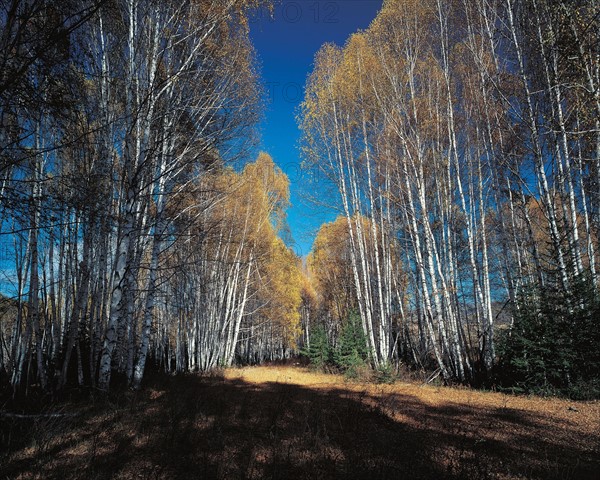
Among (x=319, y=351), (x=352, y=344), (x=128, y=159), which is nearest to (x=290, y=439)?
(x=128, y=159)

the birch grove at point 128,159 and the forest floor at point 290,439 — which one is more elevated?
the birch grove at point 128,159

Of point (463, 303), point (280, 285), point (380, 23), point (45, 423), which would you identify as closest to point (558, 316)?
point (463, 303)

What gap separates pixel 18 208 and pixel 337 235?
18.6 metres

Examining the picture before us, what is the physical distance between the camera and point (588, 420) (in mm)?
4465

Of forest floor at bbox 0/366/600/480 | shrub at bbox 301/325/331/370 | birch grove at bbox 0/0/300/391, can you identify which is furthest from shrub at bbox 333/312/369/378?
birch grove at bbox 0/0/300/391

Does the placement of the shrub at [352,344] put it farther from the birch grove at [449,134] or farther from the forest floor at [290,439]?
the forest floor at [290,439]

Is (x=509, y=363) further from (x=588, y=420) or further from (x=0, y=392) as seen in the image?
(x=0, y=392)

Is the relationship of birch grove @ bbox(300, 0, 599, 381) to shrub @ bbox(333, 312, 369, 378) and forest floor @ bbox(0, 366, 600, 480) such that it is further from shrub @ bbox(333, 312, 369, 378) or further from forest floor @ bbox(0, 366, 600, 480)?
forest floor @ bbox(0, 366, 600, 480)

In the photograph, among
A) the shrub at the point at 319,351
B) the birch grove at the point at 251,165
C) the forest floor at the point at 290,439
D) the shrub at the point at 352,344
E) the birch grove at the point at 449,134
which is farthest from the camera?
the shrub at the point at 319,351

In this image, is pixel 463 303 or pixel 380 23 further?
pixel 463 303

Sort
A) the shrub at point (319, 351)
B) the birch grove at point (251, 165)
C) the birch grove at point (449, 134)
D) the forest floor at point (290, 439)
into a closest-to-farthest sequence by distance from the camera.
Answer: the forest floor at point (290, 439), the birch grove at point (251, 165), the birch grove at point (449, 134), the shrub at point (319, 351)

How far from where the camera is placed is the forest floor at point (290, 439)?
276 centimetres

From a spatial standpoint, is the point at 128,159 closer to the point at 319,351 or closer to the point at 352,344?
the point at 352,344

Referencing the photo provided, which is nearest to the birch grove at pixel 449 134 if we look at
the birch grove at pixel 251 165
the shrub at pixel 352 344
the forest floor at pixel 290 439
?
the birch grove at pixel 251 165
